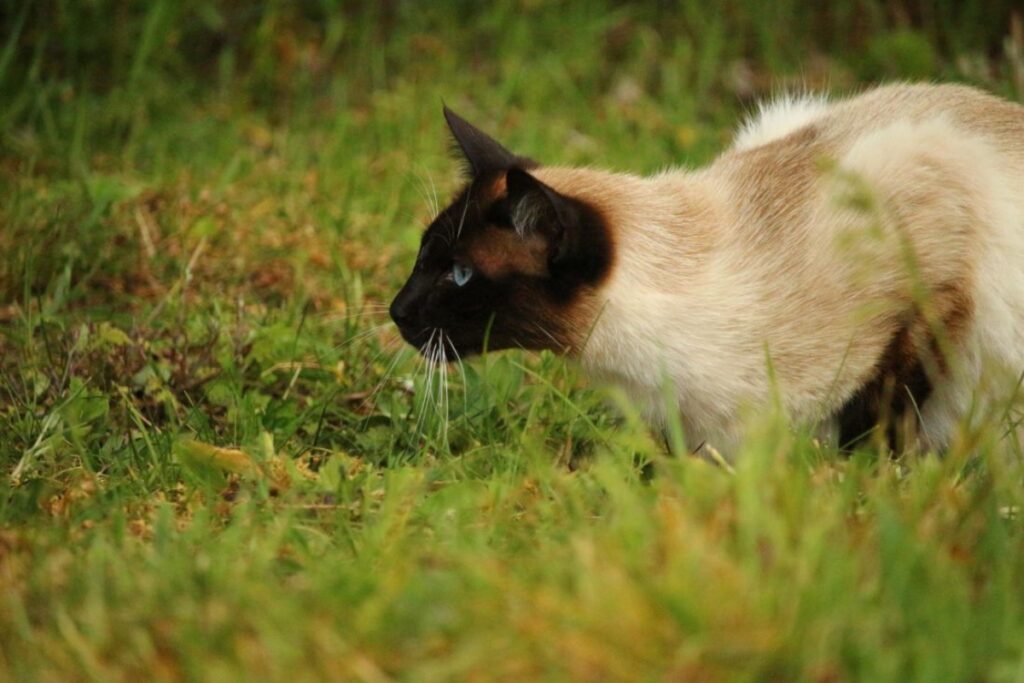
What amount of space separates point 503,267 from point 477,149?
0.39 meters

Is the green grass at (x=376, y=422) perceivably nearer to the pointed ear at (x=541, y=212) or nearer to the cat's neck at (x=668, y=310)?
the cat's neck at (x=668, y=310)

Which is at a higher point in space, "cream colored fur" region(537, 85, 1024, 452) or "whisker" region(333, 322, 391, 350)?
"cream colored fur" region(537, 85, 1024, 452)

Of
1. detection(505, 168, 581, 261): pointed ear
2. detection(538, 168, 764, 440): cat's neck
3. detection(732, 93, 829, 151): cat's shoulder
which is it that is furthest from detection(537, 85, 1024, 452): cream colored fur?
detection(732, 93, 829, 151): cat's shoulder

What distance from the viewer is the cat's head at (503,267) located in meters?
3.22

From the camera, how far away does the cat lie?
10.7 ft

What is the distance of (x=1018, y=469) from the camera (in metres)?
2.73

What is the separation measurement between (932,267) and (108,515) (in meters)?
1.93

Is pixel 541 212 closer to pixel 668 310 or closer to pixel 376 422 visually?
pixel 668 310

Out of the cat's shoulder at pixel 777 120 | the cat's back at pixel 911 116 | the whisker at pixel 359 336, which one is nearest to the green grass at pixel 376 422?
the whisker at pixel 359 336

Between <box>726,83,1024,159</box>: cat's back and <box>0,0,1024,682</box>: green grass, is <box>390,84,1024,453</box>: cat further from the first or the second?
<box>0,0,1024,682</box>: green grass

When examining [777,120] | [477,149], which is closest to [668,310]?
[477,149]

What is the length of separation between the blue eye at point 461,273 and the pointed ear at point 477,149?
0.83 feet

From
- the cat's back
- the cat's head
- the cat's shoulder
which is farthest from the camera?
the cat's shoulder

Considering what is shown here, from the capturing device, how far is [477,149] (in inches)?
139
